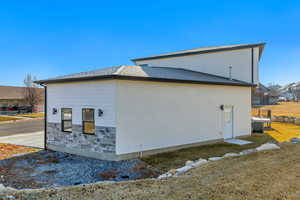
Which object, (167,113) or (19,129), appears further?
(19,129)

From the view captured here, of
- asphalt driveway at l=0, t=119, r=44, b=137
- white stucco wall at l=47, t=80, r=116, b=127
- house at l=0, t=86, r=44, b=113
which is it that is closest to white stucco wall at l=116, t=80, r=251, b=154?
white stucco wall at l=47, t=80, r=116, b=127

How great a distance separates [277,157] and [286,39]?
15.4 metres

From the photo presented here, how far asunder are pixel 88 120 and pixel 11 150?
15.5ft

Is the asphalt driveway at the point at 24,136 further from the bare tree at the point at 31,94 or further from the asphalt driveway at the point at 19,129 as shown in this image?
the bare tree at the point at 31,94

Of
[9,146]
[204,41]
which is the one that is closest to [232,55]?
[204,41]

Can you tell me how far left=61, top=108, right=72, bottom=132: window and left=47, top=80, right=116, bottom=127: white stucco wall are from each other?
204 mm

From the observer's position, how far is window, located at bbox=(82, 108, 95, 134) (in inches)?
331

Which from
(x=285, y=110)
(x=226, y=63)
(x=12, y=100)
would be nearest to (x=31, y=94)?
(x=12, y=100)

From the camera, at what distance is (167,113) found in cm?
907

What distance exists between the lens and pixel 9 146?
422 inches

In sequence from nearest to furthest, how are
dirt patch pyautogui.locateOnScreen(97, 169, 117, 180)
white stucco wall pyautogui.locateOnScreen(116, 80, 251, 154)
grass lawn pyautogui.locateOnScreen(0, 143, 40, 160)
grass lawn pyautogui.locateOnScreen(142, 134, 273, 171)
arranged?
dirt patch pyautogui.locateOnScreen(97, 169, 117, 180), grass lawn pyautogui.locateOnScreen(142, 134, 273, 171), white stucco wall pyautogui.locateOnScreen(116, 80, 251, 154), grass lawn pyautogui.locateOnScreen(0, 143, 40, 160)

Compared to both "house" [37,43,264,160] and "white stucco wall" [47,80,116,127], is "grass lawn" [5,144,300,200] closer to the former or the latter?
"house" [37,43,264,160]

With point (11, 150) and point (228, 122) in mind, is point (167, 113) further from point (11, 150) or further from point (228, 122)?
point (11, 150)

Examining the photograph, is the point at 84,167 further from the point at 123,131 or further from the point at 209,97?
the point at 209,97
